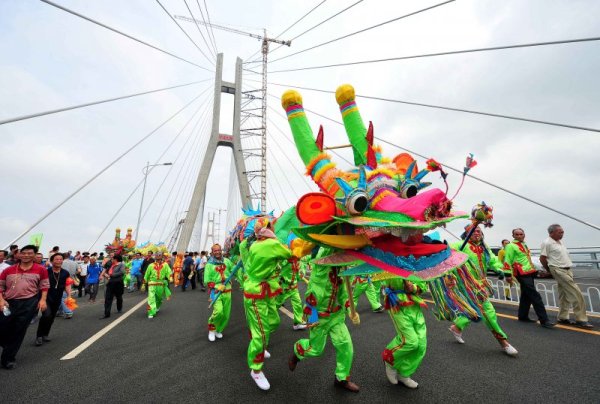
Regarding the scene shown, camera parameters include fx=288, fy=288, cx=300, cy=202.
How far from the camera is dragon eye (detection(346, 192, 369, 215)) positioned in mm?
2041

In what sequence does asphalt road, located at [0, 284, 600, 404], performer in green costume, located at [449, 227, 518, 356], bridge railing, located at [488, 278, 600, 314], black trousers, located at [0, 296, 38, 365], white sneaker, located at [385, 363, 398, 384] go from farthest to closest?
bridge railing, located at [488, 278, 600, 314] → black trousers, located at [0, 296, 38, 365] → performer in green costume, located at [449, 227, 518, 356] → white sneaker, located at [385, 363, 398, 384] → asphalt road, located at [0, 284, 600, 404]

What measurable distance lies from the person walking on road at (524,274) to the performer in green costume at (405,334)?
111 inches

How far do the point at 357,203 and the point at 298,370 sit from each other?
2128 mm

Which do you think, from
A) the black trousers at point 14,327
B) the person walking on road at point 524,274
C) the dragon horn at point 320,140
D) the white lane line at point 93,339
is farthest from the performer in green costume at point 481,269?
the black trousers at point 14,327

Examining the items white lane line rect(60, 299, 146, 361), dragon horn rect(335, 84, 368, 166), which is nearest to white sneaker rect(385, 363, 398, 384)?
dragon horn rect(335, 84, 368, 166)

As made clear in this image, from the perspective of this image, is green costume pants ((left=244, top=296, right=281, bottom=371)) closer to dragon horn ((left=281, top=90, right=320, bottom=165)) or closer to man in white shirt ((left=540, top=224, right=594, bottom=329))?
dragon horn ((left=281, top=90, right=320, bottom=165))

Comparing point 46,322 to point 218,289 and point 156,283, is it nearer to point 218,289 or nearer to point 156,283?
point 156,283

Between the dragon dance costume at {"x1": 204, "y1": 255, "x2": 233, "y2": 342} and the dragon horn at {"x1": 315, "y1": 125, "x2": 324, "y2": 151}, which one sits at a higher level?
the dragon horn at {"x1": 315, "y1": 125, "x2": 324, "y2": 151}

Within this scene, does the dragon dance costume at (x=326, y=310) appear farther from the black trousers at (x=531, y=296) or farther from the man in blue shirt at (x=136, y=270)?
the man in blue shirt at (x=136, y=270)

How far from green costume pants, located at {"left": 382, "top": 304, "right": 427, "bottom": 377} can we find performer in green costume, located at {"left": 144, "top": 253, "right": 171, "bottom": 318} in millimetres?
5781

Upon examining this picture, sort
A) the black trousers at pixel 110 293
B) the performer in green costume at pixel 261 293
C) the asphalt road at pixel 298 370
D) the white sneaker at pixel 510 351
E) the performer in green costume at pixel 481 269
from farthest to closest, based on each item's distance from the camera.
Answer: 1. the black trousers at pixel 110 293
2. the performer in green costume at pixel 481 269
3. the white sneaker at pixel 510 351
4. the performer in green costume at pixel 261 293
5. the asphalt road at pixel 298 370

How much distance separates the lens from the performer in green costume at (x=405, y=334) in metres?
2.58

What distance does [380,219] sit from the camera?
6.36 ft

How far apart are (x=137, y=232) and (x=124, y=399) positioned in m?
18.8
